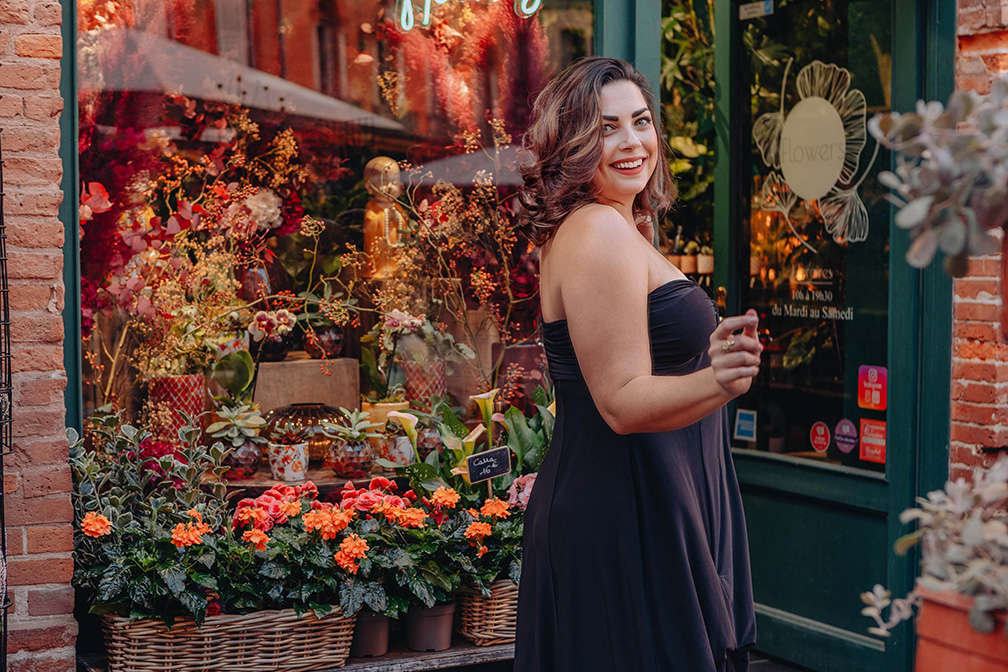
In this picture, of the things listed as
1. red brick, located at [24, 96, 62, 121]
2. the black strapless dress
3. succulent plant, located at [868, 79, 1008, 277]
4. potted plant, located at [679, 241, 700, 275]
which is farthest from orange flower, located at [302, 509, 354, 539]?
succulent plant, located at [868, 79, 1008, 277]

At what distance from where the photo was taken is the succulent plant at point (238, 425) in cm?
348

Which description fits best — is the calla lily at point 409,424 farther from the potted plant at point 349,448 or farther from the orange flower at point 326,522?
the orange flower at point 326,522

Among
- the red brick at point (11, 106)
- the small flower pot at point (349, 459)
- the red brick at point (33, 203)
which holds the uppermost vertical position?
the red brick at point (11, 106)

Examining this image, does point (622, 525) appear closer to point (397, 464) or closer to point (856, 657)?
point (397, 464)

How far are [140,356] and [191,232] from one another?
42 cm

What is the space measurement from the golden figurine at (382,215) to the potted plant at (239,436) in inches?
24.7

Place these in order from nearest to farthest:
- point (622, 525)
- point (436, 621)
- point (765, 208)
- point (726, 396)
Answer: point (726, 396) → point (622, 525) → point (436, 621) → point (765, 208)

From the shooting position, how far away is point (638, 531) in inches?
81.4

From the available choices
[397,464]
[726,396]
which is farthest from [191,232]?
[726,396]

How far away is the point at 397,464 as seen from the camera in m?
3.61

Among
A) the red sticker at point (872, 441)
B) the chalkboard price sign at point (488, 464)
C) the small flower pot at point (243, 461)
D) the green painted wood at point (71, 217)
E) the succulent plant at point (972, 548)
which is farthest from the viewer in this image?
the red sticker at point (872, 441)

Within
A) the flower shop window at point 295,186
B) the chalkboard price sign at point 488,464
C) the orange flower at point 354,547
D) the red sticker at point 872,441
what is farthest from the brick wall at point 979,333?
the orange flower at point 354,547

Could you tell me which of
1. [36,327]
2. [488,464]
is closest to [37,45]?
[36,327]

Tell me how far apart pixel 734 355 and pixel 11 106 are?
6.77 feet
